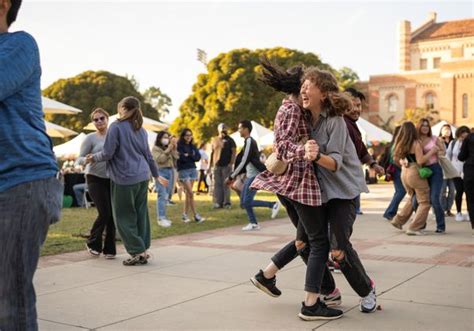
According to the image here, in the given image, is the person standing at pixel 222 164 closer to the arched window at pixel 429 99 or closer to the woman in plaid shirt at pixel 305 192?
the woman in plaid shirt at pixel 305 192

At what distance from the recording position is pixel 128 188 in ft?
22.6

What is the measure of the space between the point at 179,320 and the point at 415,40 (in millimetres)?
84639

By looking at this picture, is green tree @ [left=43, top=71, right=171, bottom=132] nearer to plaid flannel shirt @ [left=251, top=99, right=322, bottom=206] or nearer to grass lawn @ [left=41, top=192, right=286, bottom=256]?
grass lawn @ [left=41, top=192, right=286, bottom=256]

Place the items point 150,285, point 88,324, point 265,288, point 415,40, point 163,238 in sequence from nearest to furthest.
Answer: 1. point 88,324
2. point 265,288
3. point 150,285
4. point 163,238
5. point 415,40

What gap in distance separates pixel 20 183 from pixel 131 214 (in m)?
4.28

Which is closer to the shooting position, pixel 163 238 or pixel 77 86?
pixel 163 238

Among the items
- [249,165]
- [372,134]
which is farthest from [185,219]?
[372,134]

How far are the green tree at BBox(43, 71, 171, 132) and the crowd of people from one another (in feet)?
149

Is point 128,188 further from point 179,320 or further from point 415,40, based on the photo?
point 415,40

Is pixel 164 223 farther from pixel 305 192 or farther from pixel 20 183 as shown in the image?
pixel 20 183

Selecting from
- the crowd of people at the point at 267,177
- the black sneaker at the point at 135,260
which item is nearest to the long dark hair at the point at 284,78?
the crowd of people at the point at 267,177

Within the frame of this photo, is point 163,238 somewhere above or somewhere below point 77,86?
below

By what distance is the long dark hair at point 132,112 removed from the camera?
7066mm

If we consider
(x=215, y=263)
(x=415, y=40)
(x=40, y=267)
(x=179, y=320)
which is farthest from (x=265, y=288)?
(x=415, y=40)
